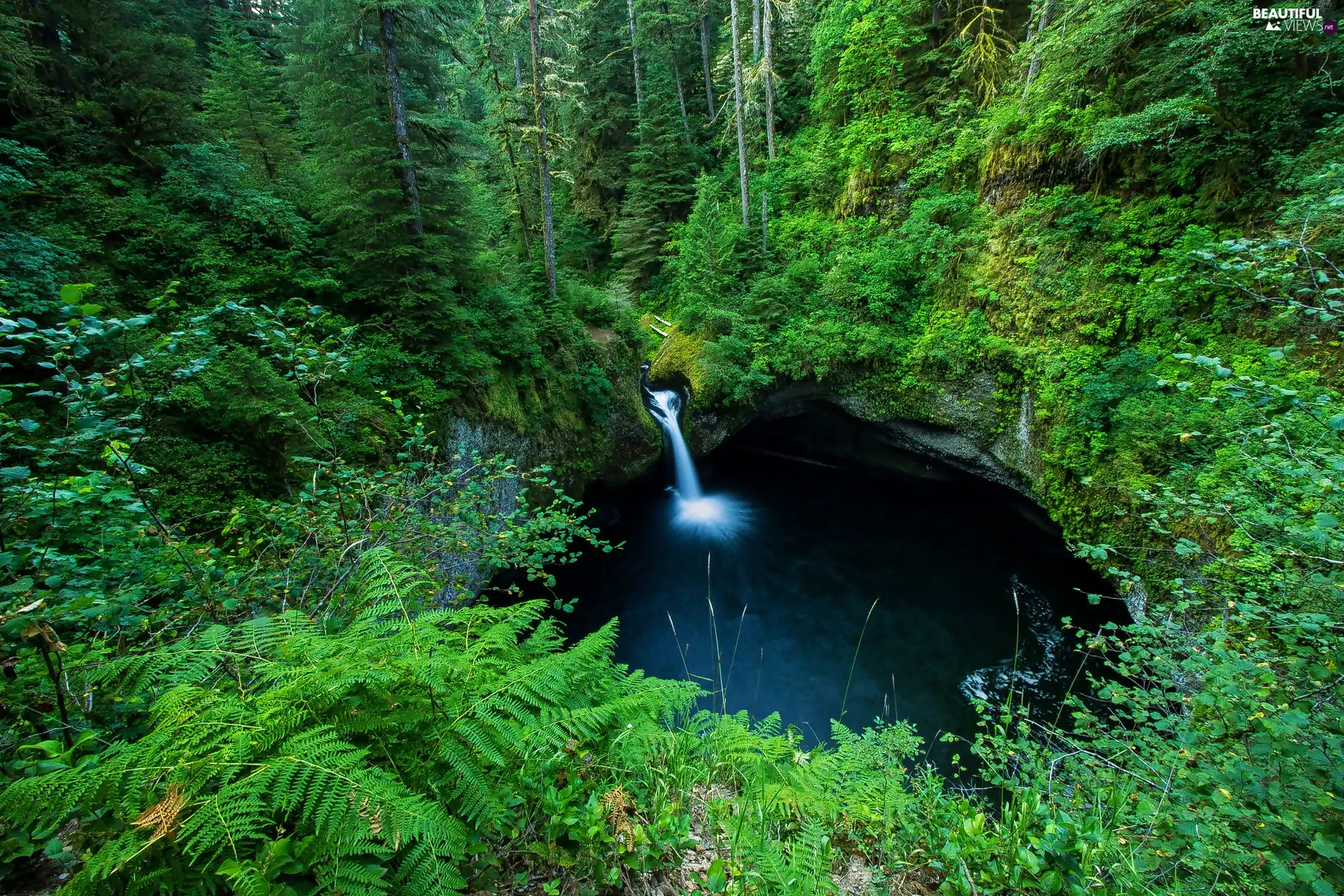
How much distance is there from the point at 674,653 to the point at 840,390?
7793 millimetres

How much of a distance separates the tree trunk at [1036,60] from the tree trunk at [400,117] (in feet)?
37.5

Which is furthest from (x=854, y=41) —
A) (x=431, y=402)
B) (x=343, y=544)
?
(x=343, y=544)

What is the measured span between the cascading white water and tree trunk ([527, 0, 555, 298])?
420 cm

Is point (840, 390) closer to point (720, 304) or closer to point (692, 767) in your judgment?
point (720, 304)

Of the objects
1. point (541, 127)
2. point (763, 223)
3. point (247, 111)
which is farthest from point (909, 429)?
point (247, 111)

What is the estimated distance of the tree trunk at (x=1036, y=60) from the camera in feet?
31.8

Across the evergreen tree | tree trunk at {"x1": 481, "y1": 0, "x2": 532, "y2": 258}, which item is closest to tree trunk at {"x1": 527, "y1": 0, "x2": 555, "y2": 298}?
tree trunk at {"x1": 481, "y1": 0, "x2": 532, "y2": 258}

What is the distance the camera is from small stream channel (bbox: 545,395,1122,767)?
7324mm

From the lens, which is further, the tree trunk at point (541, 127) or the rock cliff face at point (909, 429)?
the tree trunk at point (541, 127)

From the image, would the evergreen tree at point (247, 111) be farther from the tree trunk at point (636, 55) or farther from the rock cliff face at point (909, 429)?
the tree trunk at point (636, 55)

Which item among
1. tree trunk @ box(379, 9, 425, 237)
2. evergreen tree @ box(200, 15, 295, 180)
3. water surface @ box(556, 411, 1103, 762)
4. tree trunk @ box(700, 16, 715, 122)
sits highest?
tree trunk @ box(700, 16, 715, 122)

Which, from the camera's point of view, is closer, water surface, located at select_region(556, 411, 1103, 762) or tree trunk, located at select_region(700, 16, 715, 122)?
water surface, located at select_region(556, 411, 1103, 762)

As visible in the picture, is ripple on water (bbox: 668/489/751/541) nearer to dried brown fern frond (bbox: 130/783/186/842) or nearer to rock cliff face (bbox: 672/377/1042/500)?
rock cliff face (bbox: 672/377/1042/500)

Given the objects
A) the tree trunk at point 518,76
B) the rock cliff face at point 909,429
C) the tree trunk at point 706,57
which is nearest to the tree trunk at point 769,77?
the tree trunk at point 706,57
